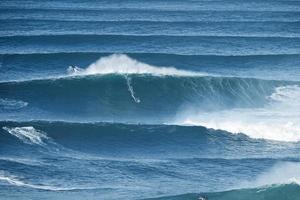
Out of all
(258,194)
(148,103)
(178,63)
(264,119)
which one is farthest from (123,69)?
(258,194)

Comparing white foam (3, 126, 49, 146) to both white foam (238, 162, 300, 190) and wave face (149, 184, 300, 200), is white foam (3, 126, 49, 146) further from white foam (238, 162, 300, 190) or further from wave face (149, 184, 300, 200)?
white foam (238, 162, 300, 190)

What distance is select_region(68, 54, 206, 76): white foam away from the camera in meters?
48.8

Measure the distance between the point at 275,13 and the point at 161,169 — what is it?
4045 cm

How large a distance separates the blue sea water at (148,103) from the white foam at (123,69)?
15cm

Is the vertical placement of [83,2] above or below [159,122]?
above

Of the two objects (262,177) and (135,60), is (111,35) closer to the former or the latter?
(135,60)

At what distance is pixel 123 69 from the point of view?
48.9m

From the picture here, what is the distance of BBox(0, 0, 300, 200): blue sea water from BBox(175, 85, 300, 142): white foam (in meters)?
0.07

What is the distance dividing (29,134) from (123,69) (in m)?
12.7

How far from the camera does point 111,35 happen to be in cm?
5919

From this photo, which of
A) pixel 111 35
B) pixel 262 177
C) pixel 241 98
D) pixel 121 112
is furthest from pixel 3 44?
pixel 262 177

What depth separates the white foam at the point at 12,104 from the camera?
42.6 m

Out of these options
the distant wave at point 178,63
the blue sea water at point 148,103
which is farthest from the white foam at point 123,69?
the distant wave at point 178,63

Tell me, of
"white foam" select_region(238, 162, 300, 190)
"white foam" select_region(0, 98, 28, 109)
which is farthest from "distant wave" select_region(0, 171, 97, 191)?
"white foam" select_region(0, 98, 28, 109)
